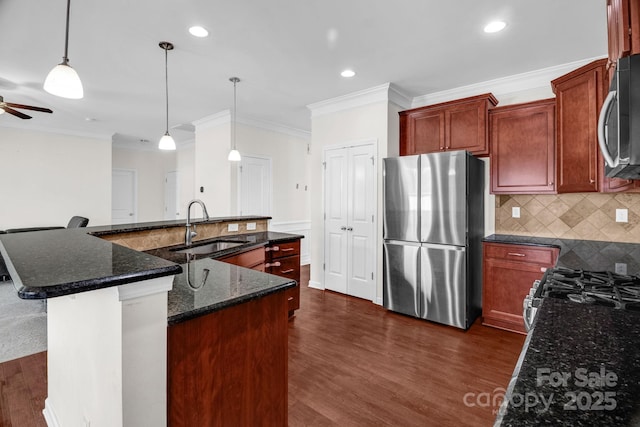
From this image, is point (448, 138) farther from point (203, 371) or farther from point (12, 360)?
point (12, 360)

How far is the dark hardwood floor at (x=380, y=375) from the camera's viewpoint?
188cm

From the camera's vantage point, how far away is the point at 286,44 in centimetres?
275

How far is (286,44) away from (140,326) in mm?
2591

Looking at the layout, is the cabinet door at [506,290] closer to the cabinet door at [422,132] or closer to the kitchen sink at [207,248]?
the cabinet door at [422,132]

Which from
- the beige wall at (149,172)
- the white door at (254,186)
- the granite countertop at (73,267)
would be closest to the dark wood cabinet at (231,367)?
the granite countertop at (73,267)

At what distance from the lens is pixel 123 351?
916 mm

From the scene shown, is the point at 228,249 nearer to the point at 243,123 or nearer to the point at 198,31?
the point at 198,31

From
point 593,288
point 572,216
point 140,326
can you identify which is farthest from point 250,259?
point 572,216

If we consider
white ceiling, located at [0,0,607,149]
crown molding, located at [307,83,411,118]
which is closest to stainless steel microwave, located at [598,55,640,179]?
white ceiling, located at [0,0,607,149]

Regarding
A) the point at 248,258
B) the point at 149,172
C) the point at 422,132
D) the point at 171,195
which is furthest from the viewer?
the point at 171,195

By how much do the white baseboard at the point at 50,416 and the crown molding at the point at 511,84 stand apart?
4.52 metres

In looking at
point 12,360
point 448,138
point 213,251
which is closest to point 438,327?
point 448,138

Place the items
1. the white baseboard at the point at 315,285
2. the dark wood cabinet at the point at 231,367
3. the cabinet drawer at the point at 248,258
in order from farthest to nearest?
1. the white baseboard at the point at 315,285
2. the cabinet drawer at the point at 248,258
3. the dark wood cabinet at the point at 231,367

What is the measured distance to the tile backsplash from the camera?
2.88 meters
